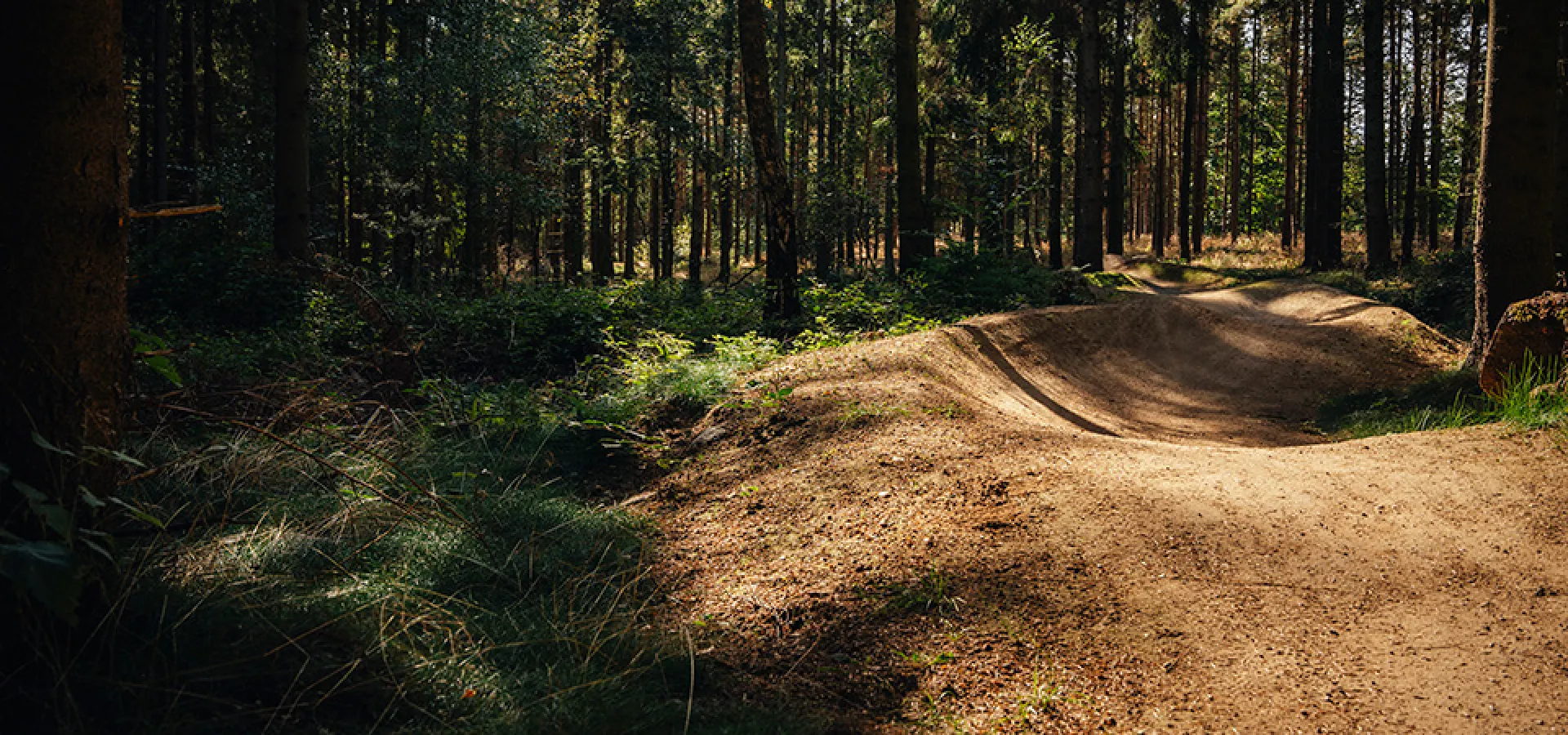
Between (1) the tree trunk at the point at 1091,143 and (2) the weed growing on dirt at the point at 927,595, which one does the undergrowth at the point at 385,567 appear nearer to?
(2) the weed growing on dirt at the point at 927,595

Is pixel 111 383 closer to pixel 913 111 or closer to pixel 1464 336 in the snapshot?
pixel 913 111

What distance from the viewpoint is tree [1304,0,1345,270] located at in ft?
67.3

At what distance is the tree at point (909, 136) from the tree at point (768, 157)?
341 cm

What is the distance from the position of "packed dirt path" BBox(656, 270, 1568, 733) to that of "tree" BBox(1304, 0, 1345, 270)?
1914 centimetres

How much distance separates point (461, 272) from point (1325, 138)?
69.3ft

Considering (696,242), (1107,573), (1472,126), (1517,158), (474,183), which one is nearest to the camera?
(1107,573)

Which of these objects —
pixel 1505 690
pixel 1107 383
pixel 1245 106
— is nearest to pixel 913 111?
pixel 1107 383

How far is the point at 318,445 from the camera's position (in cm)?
556

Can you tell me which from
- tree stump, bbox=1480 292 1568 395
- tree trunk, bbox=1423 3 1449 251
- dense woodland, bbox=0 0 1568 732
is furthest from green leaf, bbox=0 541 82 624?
tree trunk, bbox=1423 3 1449 251

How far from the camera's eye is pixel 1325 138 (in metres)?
21.4

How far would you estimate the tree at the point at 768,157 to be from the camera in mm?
11094

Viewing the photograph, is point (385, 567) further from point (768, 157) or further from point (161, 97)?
point (161, 97)

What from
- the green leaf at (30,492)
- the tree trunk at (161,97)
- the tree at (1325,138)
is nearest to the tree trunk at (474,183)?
the tree trunk at (161,97)

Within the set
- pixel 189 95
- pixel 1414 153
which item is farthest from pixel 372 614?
pixel 1414 153
